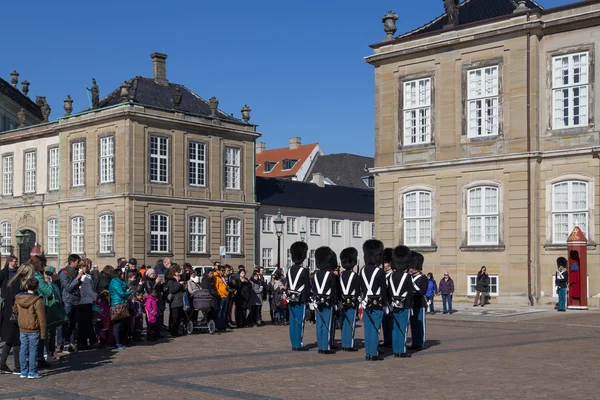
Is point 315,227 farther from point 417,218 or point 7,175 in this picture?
point 417,218

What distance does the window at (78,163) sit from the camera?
4844cm

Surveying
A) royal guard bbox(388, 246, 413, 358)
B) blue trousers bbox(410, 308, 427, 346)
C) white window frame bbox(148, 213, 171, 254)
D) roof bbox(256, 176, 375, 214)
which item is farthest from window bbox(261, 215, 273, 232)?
royal guard bbox(388, 246, 413, 358)

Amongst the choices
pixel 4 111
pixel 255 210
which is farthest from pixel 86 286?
pixel 4 111

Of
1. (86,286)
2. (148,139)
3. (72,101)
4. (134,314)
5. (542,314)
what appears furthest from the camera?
(72,101)

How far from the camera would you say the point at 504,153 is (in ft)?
100

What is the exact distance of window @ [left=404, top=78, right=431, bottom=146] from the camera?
32.7 metres

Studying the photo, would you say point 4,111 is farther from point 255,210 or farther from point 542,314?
point 542,314

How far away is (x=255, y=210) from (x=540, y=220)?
2433 centimetres

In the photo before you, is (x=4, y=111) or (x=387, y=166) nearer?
(x=387, y=166)

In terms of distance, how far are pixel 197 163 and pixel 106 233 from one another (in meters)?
6.34

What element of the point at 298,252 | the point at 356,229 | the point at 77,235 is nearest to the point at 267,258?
the point at 356,229

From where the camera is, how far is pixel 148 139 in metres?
46.2

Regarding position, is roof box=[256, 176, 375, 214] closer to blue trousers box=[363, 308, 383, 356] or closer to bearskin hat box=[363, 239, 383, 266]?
bearskin hat box=[363, 239, 383, 266]

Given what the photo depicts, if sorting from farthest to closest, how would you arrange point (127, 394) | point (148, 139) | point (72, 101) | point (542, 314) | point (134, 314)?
point (72, 101)
point (148, 139)
point (542, 314)
point (134, 314)
point (127, 394)
